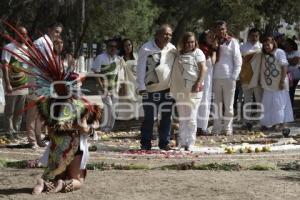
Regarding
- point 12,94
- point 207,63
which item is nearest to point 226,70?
point 207,63

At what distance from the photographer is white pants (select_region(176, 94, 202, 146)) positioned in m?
10.6

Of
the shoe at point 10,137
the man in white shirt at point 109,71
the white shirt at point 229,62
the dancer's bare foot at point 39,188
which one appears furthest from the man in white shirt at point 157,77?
the dancer's bare foot at point 39,188

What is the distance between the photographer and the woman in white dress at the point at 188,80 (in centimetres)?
1050

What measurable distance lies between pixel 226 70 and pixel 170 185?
5.20 m

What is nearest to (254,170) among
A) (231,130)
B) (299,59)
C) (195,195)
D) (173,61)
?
(195,195)

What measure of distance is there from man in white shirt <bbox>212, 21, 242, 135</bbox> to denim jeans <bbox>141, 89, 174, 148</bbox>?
221cm

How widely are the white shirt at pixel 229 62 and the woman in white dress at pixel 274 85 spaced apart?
2.99 ft

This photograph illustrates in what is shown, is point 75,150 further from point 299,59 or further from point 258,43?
point 299,59

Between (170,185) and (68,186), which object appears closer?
(68,186)

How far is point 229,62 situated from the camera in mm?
12523

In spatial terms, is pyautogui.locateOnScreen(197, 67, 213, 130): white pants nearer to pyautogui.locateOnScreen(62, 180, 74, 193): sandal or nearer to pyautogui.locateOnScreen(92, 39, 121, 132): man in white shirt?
pyautogui.locateOnScreen(92, 39, 121, 132): man in white shirt

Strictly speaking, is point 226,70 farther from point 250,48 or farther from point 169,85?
point 169,85

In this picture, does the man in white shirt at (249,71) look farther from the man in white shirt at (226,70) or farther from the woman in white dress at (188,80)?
the woman in white dress at (188,80)

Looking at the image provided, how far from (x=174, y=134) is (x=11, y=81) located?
293 centimetres
